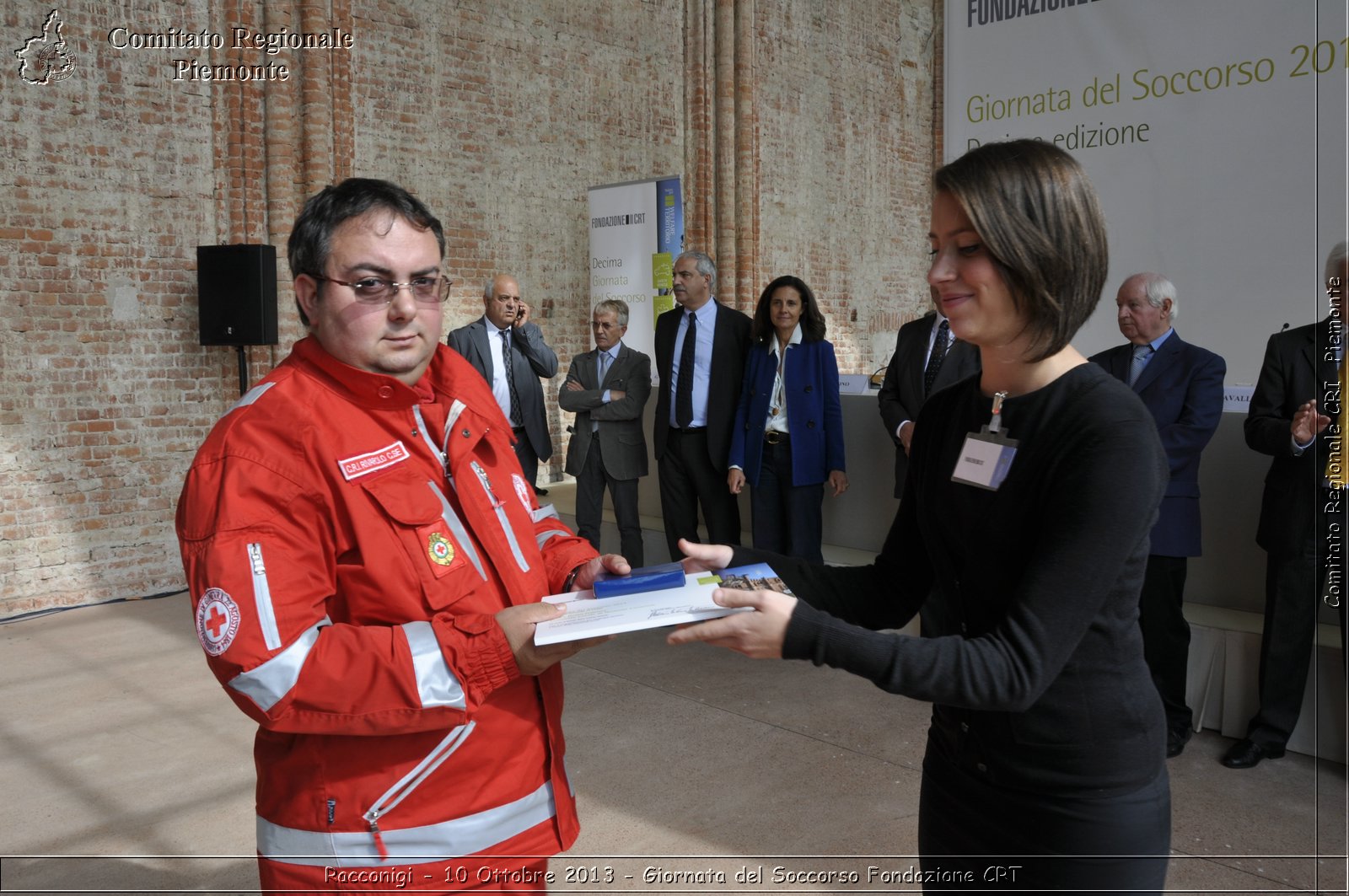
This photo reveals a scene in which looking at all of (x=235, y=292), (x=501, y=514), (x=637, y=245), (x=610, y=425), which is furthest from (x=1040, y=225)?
(x=637, y=245)

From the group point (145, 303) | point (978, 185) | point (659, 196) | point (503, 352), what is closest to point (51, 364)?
point (145, 303)

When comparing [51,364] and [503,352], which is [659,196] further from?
[51,364]

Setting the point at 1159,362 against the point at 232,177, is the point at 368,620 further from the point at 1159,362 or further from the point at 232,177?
the point at 232,177

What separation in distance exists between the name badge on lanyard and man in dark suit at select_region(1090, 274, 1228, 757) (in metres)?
2.78

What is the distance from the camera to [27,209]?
598cm

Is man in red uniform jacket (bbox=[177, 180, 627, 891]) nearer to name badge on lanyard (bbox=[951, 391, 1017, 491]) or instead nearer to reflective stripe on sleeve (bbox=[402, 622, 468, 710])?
reflective stripe on sleeve (bbox=[402, 622, 468, 710])

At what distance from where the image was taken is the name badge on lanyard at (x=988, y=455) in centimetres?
136

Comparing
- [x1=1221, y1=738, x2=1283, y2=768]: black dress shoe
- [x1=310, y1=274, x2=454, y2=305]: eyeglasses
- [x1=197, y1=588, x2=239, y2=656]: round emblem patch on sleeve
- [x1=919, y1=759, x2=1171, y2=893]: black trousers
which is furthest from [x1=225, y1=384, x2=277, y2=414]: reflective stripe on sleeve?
[x1=1221, y1=738, x2=1283, y2=768]: black dress shoe

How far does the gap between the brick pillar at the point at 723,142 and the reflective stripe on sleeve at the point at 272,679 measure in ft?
32.5

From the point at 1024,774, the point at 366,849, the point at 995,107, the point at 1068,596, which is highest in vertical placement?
the point at 995,107

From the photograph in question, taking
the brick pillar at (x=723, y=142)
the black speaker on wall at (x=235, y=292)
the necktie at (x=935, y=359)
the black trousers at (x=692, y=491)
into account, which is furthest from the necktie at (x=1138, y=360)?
the brick pillar at (x=723, y=142)

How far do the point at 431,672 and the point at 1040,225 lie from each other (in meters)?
0.97

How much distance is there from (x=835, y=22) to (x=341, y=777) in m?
13.1

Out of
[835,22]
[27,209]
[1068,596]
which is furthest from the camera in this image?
[835,22]
